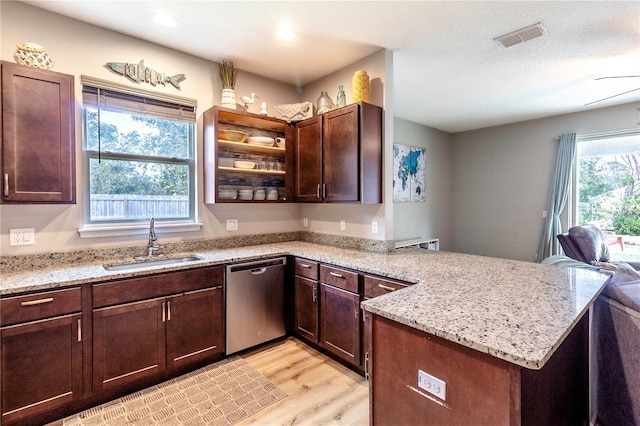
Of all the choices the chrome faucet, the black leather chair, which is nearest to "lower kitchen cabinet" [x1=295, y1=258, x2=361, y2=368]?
the chrome faucet

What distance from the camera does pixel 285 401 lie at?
83.0 inches

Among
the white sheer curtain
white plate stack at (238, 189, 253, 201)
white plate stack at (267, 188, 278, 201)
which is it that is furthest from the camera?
the white sheer curtain

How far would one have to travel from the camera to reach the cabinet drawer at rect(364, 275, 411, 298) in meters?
2.09

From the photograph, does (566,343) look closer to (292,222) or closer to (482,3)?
(482,3)

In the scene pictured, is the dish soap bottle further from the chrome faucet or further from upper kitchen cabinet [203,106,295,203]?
the chrome faucet

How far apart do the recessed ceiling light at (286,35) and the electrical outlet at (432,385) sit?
2.55m

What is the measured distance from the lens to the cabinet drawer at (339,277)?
2373 mm

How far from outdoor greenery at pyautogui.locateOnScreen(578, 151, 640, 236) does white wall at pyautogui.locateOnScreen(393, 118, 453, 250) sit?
2.10 m

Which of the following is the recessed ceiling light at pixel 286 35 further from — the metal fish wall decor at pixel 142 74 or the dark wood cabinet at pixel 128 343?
the dark wood cabinet at pixel 128 343

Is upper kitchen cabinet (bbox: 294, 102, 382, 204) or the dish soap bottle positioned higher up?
the dish soap bottle

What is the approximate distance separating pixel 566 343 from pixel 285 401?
1698 mm

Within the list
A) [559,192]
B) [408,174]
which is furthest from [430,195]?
[559,192]

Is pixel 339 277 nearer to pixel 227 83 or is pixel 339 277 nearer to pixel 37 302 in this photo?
pixel 37 302

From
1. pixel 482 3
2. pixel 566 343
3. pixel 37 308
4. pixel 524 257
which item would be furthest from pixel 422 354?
pixel 524 257
